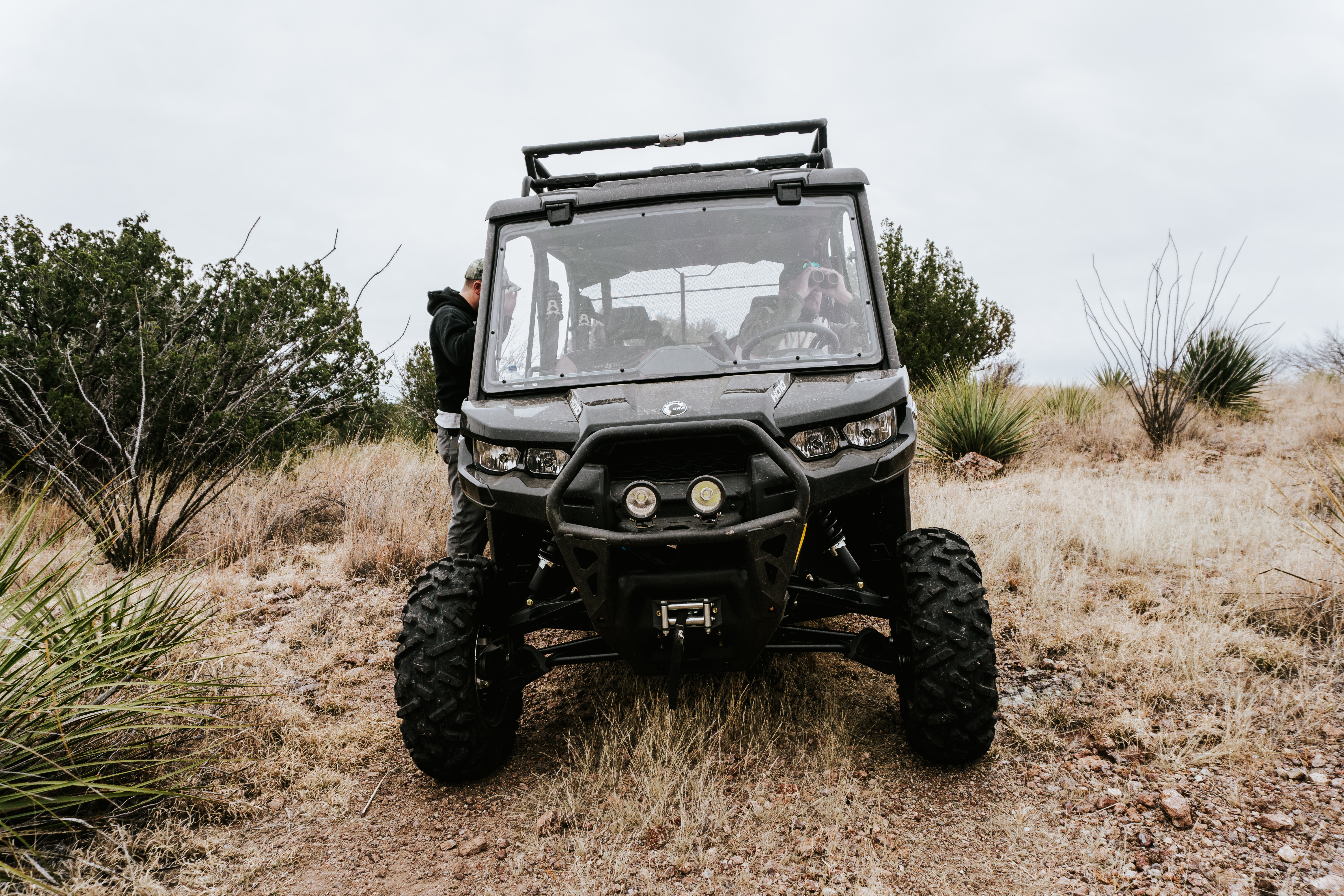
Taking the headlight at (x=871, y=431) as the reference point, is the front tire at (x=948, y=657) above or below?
below

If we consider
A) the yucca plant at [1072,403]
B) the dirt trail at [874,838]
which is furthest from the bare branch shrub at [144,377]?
the yucca plant at [1072,403]

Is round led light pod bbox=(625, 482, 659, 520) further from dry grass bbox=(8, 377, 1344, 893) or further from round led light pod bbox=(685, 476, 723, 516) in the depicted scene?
dry grass bbox=(8, 377, 1344, 893)

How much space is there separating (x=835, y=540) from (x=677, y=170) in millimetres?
1996

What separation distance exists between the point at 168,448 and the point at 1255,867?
736 centimetres

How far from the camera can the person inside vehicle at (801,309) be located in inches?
127

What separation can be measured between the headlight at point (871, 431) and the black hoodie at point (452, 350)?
8.49ft

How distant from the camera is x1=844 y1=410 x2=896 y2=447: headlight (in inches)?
110

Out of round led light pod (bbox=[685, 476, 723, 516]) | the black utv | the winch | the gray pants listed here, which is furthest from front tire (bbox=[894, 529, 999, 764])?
the gray pants

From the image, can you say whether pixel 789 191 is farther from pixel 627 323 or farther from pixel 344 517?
pixel 344 517

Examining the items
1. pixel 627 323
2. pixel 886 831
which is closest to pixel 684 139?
pixel 627 323

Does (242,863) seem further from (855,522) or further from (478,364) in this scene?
(855,522)

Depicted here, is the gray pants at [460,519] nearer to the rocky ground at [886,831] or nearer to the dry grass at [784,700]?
the dry grass at [784,700]

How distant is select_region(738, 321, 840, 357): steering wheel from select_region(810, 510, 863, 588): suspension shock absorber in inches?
26.6

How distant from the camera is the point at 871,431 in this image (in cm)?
282
